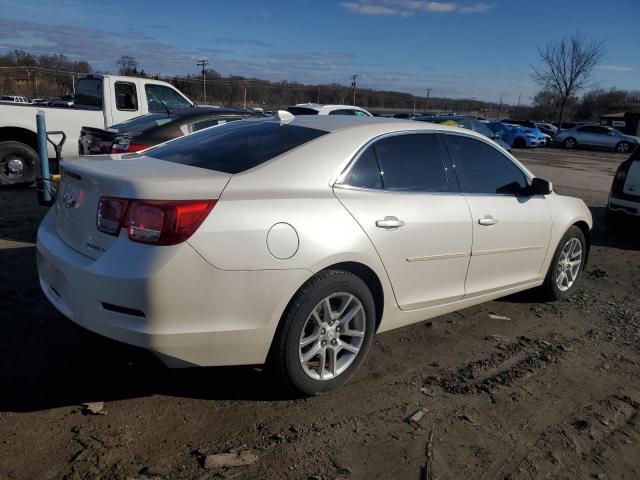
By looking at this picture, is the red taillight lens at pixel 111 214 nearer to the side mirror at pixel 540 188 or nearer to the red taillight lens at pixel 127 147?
the side mirror at pixel 540 188

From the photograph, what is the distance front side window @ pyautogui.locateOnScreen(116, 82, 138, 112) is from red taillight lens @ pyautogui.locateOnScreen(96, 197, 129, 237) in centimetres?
799

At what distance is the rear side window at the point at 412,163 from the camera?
3.46 meters

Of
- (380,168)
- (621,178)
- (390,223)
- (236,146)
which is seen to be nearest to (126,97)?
(236,146)

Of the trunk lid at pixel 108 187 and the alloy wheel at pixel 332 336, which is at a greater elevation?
the trunk lid at pixel 108 187

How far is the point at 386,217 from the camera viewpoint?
323 centimetres

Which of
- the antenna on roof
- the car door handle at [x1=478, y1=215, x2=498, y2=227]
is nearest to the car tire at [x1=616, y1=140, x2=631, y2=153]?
the car door handle at [x1=478, y1=215, x2=498, y2=227]

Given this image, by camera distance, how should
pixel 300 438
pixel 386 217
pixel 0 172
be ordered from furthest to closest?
pixel 0 172 < pixel 386 217 < pixel 300 438

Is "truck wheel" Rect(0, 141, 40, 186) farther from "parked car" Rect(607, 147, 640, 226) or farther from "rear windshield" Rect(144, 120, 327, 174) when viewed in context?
"parked car" Rect(607, 147, 640, 226)

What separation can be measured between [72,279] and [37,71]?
40083mm

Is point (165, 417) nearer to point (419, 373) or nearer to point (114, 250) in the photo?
point (114, 250)

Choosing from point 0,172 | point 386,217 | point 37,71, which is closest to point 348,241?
point 386,217

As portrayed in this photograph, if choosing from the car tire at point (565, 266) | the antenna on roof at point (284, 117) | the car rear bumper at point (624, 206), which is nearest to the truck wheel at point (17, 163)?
the antenna on roof at point (284, 117)

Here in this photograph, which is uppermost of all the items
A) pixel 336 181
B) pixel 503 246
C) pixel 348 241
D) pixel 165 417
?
pixel 336 181

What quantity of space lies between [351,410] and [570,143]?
35.1 metres
